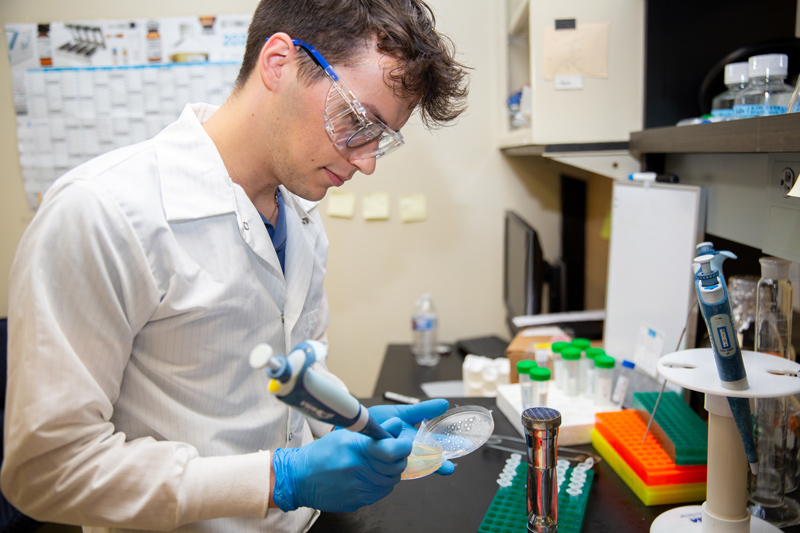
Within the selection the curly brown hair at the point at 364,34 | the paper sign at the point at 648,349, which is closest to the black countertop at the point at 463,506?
the paper sign at the point at 648,349

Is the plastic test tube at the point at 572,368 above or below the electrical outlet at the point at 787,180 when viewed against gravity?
below

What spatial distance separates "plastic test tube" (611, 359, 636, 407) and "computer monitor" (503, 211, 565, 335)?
0.58 metres

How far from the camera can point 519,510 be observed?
1.03m

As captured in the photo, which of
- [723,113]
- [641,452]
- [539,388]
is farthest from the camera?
[539,388]

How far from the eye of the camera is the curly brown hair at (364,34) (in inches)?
37.5

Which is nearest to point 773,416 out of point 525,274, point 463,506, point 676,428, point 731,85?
point 676,428

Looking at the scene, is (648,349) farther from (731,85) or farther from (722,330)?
(722,330)

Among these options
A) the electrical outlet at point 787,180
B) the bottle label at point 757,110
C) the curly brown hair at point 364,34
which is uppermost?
the curly brown hair at point 364,34

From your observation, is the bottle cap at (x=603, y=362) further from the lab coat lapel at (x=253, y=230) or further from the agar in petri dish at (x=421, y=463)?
the lab coat lapel at (x=253, y=230)

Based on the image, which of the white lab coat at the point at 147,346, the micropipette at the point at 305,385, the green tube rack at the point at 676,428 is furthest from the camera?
the green tube rack at the point at 676,428

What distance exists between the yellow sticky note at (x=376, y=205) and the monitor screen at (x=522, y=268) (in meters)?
0.58

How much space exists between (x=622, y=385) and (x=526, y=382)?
Result: 0.24m

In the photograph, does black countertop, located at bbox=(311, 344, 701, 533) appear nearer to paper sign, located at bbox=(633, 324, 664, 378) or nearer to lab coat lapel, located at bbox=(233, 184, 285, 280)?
paper sign, located at bbox=(633, 324, 664, 378)

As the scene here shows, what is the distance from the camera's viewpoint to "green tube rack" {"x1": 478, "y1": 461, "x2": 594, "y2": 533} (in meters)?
0.98
